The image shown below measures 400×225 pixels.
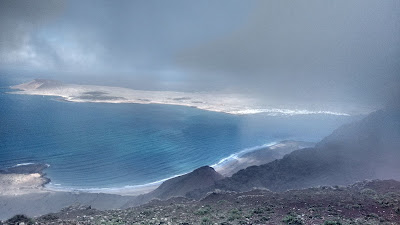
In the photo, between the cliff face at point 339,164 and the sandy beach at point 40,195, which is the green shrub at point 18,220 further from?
the cliff face at point 339,164

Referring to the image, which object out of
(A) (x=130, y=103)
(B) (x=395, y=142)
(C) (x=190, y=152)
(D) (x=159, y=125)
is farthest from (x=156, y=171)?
(A) (x=130, y=103)

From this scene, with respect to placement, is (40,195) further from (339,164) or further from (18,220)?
(339,164)

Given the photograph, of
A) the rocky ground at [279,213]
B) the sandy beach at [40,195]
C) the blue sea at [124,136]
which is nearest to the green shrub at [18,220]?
the rocky ground at [279,213]

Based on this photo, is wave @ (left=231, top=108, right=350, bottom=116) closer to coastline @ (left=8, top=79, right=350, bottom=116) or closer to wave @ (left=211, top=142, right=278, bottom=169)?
coastline @ (left=8, top=79, right=350, bottom=116)

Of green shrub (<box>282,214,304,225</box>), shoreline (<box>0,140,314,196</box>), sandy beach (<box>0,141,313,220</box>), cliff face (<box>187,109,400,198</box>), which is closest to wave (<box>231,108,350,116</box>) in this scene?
shoreline (<box>0,140,314,196</box>)

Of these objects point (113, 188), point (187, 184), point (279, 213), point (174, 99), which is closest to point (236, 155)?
point (187, 184)
